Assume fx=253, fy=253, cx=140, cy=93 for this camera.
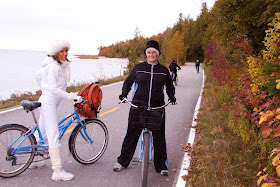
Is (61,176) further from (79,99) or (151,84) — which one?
(151,84)

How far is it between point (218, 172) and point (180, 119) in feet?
14.9

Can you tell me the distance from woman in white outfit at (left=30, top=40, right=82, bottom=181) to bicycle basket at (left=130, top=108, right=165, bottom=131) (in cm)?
99

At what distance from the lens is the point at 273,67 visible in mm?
4043

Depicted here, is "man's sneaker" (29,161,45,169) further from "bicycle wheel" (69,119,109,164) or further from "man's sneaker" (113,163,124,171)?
"man's sneaker" (113,163,124,171)

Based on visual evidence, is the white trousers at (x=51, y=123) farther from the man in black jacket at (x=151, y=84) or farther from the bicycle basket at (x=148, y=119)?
the bicycle basket at (x=148, y=119)

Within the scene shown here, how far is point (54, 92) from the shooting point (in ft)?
12.7

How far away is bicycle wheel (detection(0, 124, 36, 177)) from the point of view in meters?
4.00

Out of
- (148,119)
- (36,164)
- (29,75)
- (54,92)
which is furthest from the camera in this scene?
(29,75)

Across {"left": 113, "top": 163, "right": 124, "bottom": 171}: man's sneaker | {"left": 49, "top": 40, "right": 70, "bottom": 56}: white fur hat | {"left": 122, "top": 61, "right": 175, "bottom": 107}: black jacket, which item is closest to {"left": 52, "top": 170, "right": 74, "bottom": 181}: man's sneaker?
{"left": 113, "top": 163, "right": 124, "bottom": 171}: man's sneaker

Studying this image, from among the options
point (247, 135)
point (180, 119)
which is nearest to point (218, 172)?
point (247, 135)

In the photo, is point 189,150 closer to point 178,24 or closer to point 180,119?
point 180,119

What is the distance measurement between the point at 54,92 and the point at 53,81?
0.56 ft

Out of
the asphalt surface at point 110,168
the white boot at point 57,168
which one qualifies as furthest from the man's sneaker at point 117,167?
the white boot at point 57,168

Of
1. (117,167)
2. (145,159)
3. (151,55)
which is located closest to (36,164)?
(117,167)
